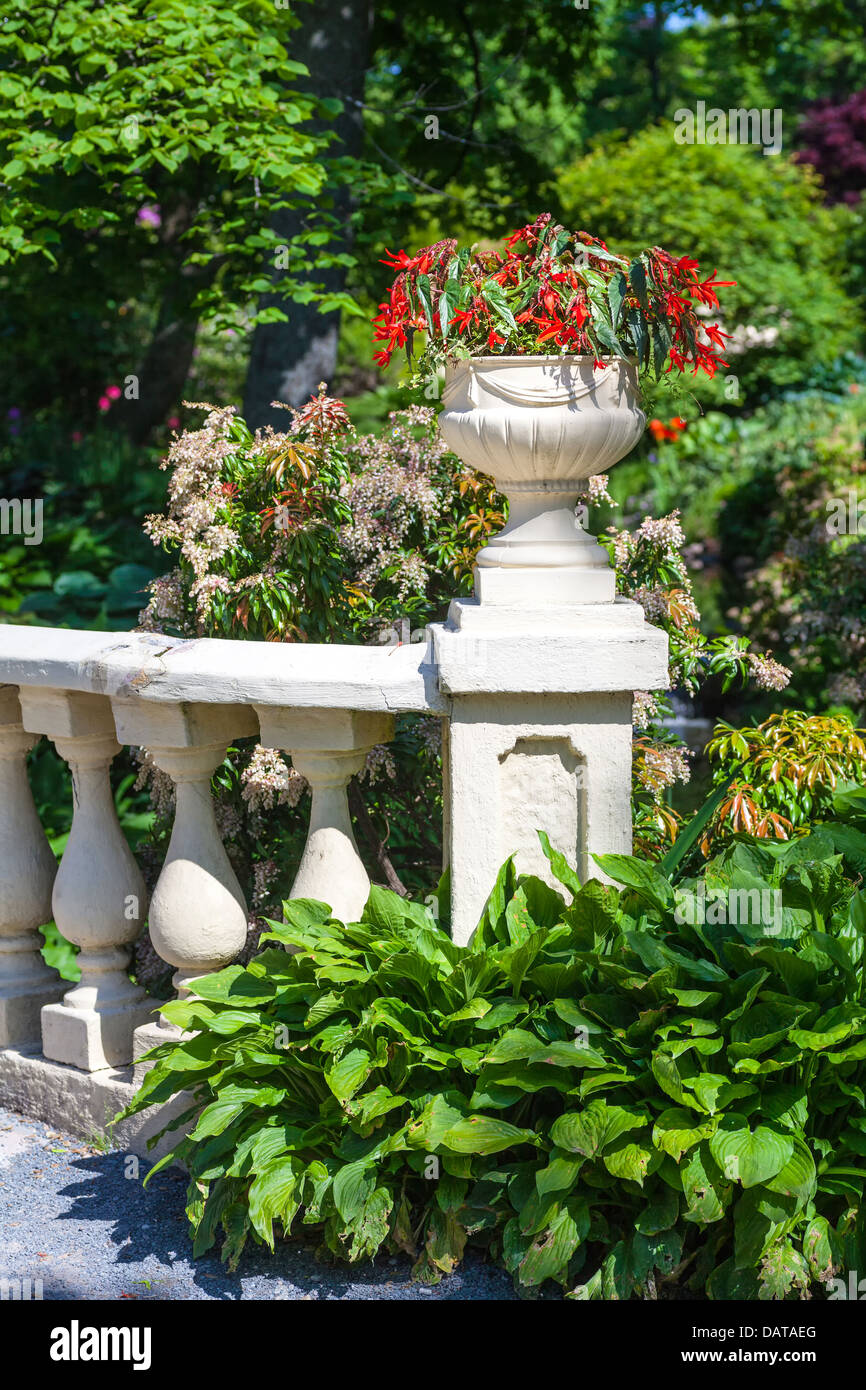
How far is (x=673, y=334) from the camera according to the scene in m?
2.80

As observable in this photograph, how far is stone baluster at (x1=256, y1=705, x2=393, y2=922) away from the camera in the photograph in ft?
9.36

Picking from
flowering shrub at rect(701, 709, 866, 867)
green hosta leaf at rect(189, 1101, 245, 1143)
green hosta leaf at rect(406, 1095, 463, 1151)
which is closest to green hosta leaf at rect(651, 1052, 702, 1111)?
green hosta leaf at rect(406, 1095, 463, 1151)

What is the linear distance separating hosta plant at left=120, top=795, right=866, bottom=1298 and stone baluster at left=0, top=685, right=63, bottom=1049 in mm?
745

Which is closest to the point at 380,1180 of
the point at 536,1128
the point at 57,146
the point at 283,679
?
the point at 536,1128

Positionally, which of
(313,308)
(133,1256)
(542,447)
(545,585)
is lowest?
(133,1256)

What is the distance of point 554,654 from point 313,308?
4911 mm

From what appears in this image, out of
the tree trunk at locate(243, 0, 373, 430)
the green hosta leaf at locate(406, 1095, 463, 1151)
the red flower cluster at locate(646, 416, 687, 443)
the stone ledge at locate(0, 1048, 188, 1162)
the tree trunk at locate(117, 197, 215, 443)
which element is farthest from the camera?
the red flower cluster at locate(646, 416, 687, 443)

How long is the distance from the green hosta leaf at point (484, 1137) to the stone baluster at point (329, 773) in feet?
2.17

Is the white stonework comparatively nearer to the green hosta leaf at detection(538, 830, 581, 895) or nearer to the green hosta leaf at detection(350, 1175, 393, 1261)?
the green hosta leaf at detection(538, 830, 581, 895)

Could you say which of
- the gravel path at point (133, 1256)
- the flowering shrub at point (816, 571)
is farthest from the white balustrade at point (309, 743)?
the flowering shrub at point (816, 571)

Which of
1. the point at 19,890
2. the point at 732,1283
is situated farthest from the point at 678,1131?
the point at 19,890

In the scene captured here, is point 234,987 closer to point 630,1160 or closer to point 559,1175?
point 559,1175

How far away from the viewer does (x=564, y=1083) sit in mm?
2410

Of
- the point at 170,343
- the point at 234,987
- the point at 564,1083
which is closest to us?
the point at 564,1083
